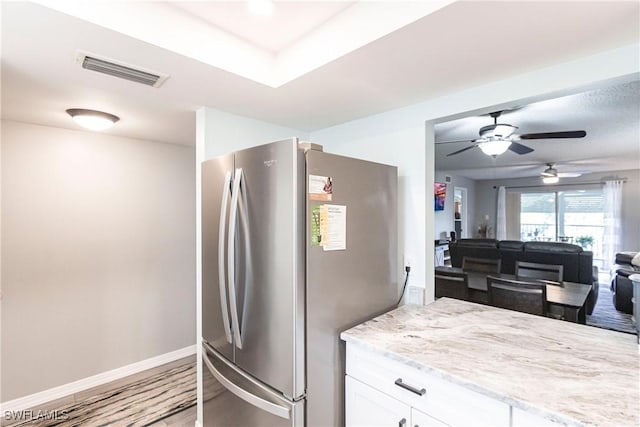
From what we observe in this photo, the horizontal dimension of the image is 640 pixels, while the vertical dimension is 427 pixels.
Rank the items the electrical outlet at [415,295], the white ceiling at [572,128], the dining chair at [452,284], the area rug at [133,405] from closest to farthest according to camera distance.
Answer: the electrical outlet at [415,295] < the area rug at [133,405] < the white ceiling at [572,128] < the dining chair at [452,284]

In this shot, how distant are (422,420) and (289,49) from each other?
188 cm

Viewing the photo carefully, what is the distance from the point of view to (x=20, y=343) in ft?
7.50

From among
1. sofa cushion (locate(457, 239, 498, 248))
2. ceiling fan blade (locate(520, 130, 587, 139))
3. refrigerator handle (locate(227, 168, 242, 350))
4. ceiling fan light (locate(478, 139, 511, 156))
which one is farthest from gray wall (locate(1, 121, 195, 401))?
sofa cushion (locate(457, 239, 498, 248))

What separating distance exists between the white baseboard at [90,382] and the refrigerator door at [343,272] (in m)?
2.34

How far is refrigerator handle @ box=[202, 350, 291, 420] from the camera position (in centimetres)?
129

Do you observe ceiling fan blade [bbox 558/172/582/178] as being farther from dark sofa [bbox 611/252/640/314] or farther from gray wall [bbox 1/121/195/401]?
gray wall [bbox 1/121/195/401]

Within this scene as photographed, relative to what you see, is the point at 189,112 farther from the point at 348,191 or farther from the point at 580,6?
the point at 580,6

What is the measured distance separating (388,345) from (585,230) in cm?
872

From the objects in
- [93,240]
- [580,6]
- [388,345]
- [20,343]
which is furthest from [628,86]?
[20,343]

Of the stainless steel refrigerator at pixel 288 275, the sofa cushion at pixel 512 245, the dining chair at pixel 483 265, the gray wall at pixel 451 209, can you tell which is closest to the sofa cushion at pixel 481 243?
the sofa cushion at pixel 512 245

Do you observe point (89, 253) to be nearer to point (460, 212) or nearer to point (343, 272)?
point (343, 272)

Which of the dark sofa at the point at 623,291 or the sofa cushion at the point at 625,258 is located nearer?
the dark sofa at the point at 623,291

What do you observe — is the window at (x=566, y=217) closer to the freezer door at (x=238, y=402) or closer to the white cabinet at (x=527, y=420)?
the white cabinet at (x=527, y=420)

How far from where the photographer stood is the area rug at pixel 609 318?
3.82 m
